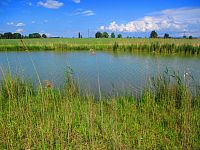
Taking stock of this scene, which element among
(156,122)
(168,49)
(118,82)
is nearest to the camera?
(156,122)

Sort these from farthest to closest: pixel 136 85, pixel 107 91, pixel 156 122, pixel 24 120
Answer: pixel 136 85
pixel 107 91
pixel 156 122
pixel 24 120

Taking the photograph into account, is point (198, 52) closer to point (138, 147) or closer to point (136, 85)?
point (136, 85)

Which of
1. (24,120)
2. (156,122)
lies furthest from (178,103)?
(24,120)

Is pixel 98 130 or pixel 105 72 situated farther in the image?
pixel 105 72

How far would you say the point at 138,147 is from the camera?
3.26 meters

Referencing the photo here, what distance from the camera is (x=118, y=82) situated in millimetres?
8672

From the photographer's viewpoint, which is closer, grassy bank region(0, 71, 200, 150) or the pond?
grassy bank region(0, 71, 200, 150)

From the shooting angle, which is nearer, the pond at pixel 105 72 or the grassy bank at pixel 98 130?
the grassy bank at pixel 98 130

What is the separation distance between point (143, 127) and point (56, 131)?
1.42m

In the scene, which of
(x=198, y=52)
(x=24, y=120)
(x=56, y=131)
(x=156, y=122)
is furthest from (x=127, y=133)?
(x=198, y=52)

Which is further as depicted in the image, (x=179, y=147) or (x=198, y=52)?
(x=198, y=52)

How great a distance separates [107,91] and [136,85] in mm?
1180

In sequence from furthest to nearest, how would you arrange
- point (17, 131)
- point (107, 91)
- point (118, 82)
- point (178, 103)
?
point (118, 82) < point (107, 91) < point (178, 103) < point (17, 131)

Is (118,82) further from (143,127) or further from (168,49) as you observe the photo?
(168,49)
